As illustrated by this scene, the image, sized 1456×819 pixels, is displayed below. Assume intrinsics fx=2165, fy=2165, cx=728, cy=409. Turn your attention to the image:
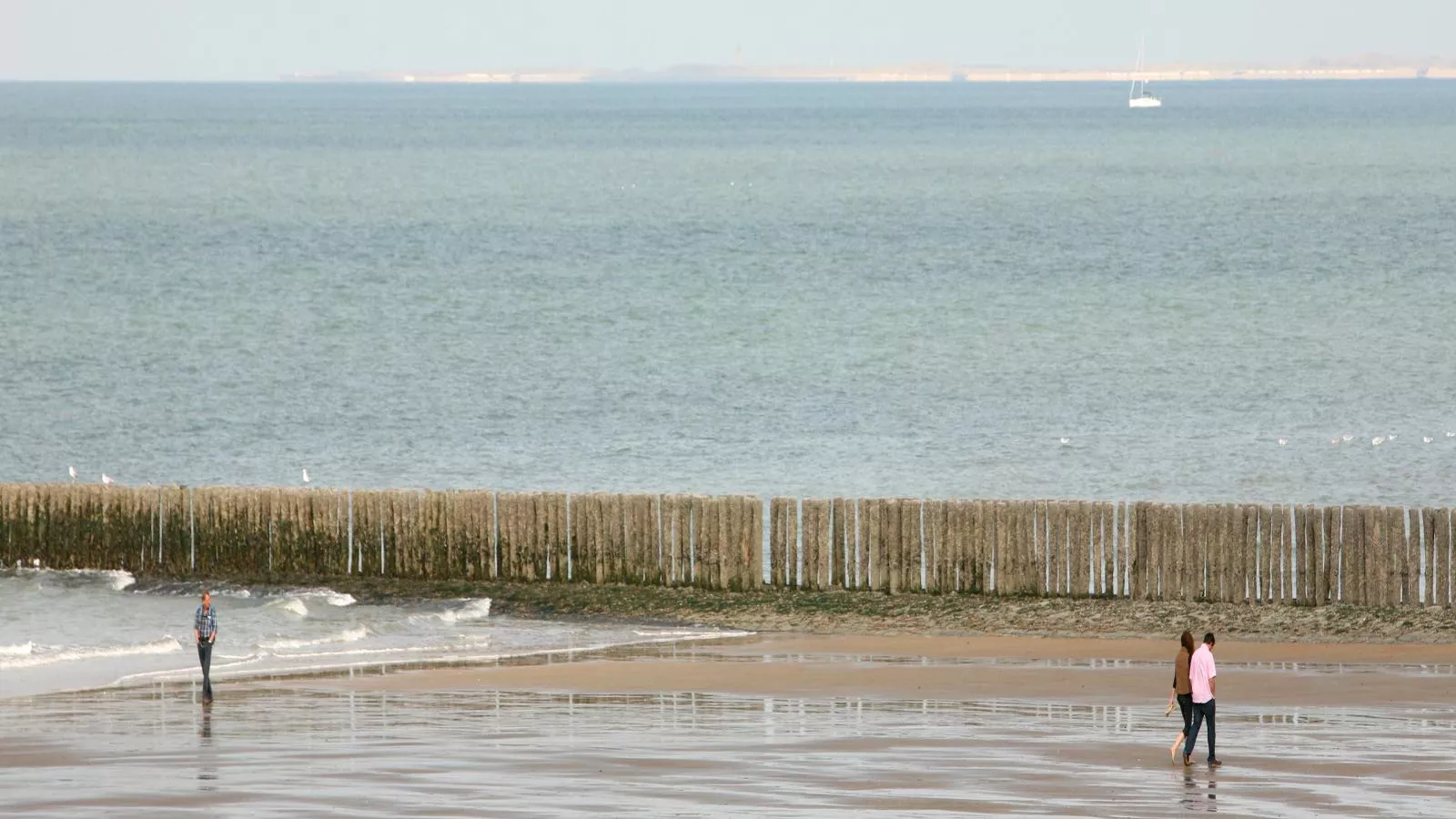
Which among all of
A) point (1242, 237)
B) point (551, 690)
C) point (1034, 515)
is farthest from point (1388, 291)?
point (551, 690)

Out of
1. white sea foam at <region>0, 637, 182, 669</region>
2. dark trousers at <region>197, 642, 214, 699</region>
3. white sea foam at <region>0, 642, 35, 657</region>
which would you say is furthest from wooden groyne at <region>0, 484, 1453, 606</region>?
dark trousers at <region>197, 642, 214, 699</region>

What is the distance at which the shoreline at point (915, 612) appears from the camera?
24531mm

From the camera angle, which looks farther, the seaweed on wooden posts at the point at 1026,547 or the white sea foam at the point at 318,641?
the seaweed on wooden posts at the point at 1026,547

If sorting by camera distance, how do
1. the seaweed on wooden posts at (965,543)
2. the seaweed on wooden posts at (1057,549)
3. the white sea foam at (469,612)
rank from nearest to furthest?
1. the seaweed on wooden posts at (1057,549)
2. the seaweed on wooden posts at (965,543)
3. the white sea foam at (469,612)

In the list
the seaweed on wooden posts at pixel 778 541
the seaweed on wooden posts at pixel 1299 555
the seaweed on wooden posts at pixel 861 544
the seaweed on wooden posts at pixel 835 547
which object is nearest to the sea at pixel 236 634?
the seaweed on wooden posts at pixel 778 541

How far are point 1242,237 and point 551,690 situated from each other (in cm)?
8072

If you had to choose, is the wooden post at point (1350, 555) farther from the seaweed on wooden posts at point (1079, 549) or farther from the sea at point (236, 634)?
the sea at point (236, 634)

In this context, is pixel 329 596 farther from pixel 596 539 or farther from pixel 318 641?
pixel 596 539

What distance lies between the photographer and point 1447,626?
2427 cm

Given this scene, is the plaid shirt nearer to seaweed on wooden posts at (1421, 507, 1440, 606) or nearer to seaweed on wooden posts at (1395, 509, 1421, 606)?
seaweed on wooden posts at (1395, 509, 1421, 606)

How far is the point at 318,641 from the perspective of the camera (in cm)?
2603

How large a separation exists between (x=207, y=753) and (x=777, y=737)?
5.00 metres

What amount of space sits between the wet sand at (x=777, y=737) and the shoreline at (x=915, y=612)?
0.48 metres

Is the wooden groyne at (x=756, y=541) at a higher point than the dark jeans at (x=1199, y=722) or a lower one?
higher
